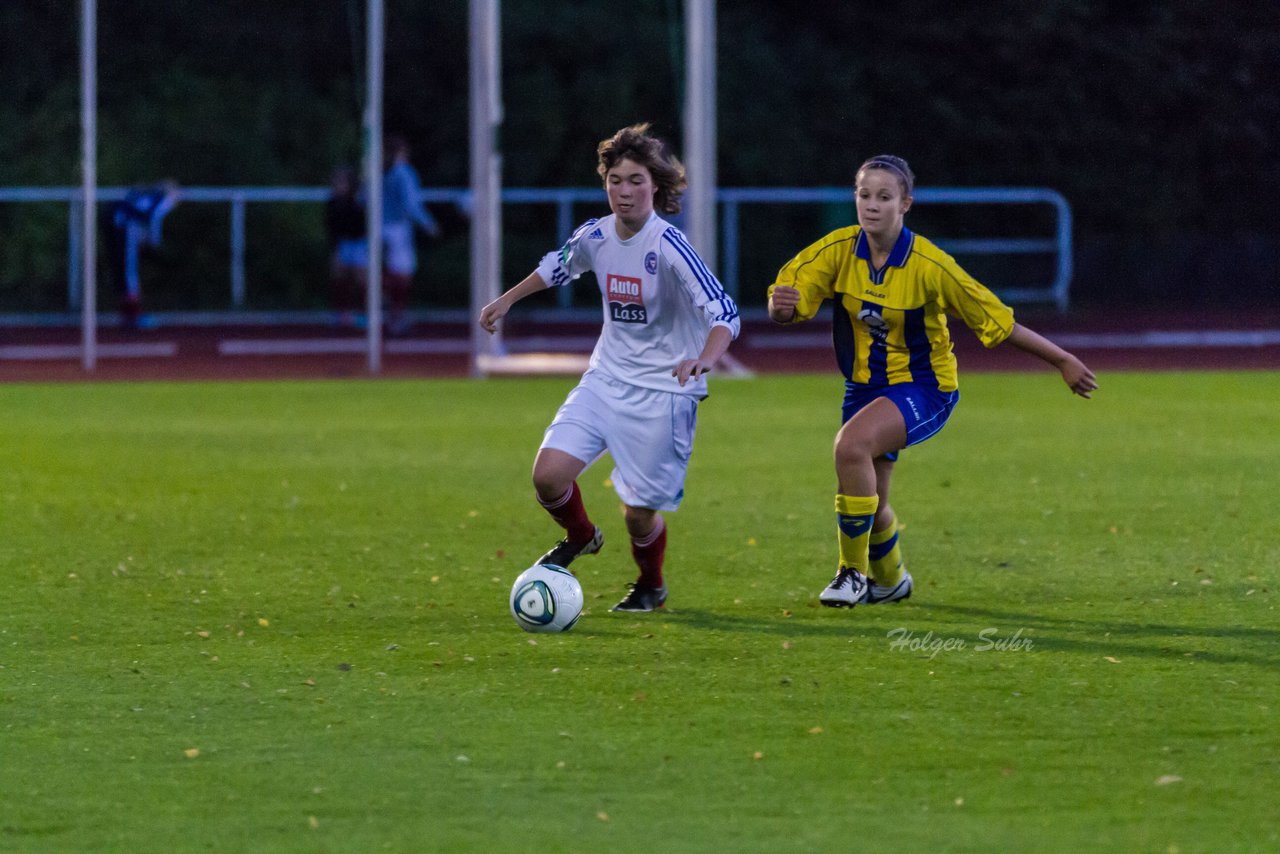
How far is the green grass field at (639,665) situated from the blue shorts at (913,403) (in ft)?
2.14

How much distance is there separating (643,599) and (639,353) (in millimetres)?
888

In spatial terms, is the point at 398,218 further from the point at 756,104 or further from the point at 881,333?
the point at 881,333

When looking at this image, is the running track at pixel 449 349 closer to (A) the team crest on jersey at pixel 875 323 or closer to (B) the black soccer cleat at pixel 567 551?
(B) the black soccer cleat at pixel 567 551

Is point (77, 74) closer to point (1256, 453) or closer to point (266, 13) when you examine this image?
point (266, 13)

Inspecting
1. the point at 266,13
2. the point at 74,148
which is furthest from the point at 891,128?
the point at 74,148

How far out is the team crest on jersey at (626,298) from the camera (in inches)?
285

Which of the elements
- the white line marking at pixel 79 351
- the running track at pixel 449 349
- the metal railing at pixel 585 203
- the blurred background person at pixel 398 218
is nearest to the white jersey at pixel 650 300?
the running track at pixel 449 349

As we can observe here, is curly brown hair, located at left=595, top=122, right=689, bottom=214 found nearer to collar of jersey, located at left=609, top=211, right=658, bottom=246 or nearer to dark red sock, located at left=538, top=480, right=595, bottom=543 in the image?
collar of jersey, located at left=609, top=211, right=658, bottom=246

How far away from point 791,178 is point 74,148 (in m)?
9.85

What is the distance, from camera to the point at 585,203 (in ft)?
91.0

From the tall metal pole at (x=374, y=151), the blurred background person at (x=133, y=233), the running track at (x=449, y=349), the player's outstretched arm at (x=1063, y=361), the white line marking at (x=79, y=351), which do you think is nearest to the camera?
the player's outstretched arm at (x=1063, y=361)

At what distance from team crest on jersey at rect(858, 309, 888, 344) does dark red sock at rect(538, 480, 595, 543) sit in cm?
119

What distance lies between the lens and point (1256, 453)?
12.2 meters

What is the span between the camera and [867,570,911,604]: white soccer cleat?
756cm
